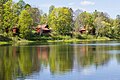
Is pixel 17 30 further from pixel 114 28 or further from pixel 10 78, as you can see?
pixel 10 78

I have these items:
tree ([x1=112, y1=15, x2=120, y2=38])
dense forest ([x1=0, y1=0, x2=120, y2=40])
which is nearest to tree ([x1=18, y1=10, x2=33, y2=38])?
dense forest ([x1=0, y1=0, x2=120, y2=40])

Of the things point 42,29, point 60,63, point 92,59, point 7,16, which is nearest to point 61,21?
point 42,29

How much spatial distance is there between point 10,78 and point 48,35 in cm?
10034

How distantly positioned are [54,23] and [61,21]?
2.93 m

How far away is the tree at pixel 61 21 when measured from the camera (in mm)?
133750

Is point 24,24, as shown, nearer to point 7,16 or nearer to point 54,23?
point 7,16

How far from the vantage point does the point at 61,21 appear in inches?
5290

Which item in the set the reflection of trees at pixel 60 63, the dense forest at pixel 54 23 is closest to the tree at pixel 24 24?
the dense forest at pixel 54 23

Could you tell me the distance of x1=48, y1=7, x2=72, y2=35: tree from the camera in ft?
439

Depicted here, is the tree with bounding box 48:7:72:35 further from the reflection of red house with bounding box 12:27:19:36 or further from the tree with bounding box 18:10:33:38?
the tree with bounding box 18:10:33:38

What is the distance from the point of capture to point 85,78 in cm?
2712

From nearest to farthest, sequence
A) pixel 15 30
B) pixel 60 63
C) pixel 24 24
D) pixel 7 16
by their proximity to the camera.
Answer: pixel 60 63, pixel 7 16, pixel 24 24, pixel 15 30

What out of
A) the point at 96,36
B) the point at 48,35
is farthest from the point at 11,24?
the point at 96,36

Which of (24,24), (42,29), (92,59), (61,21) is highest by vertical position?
(61,21)
